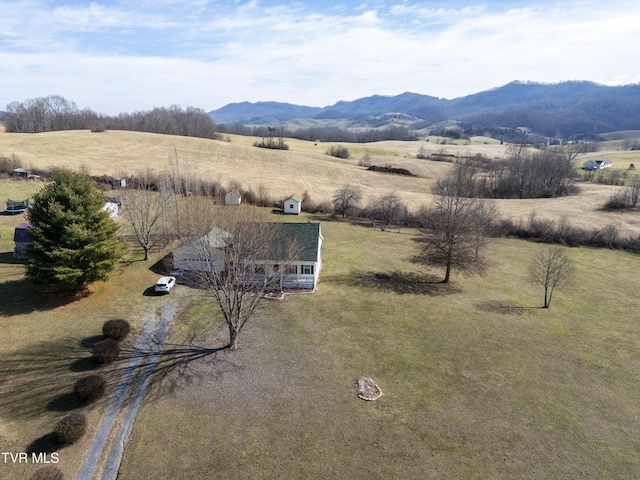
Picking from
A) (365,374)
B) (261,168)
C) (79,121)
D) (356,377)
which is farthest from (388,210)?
(79,121)

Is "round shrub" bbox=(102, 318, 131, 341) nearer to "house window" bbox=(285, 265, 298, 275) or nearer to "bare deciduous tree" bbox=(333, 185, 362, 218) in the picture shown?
"house window" bbox=(285, 265, 298, 275)

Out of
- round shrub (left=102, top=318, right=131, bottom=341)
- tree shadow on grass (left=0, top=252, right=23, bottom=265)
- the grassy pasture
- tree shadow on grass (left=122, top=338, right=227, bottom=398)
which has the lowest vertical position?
the grassy pasture

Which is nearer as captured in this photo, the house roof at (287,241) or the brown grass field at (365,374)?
the brown grass field at (365,374)

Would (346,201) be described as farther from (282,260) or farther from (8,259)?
(8,259)

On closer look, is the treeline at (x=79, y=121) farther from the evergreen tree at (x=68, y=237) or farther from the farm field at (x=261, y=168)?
the evergreen tree at (x=68, y=237)

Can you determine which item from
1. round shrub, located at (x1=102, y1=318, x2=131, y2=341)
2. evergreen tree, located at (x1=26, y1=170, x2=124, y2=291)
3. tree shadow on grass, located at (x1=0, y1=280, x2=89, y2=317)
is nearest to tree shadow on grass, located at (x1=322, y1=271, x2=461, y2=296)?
round shrub, located at (x1=102, y1=318, x2=131, y2=341)

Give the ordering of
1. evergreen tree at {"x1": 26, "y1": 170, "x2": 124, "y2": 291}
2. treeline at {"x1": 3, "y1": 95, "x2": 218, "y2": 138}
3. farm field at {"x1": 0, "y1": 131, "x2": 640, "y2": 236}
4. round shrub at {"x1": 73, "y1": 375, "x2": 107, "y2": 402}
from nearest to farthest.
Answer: round shrub at {"x1": 73, "y1": 375, "x2": 107, "y2": 402}
evergreen tree at {"x1": 26, "y1": 170, "x2": 124, "y2": 291}
farm field at {"x1": 0, "y1": 131, "x2": 640, "y2": 236}
treeline at {"x1": 3, "y1": 95, "x2": 218, "y2": 138}

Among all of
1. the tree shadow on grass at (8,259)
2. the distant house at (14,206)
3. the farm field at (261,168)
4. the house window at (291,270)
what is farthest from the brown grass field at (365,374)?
the farm field at (261,168)
